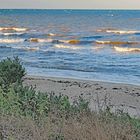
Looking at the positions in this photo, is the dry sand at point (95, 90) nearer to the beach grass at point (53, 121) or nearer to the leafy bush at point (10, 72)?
the leafy bush at point (10, 72)

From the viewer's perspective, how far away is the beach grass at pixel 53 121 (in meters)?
5.94

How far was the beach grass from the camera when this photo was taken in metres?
5.94

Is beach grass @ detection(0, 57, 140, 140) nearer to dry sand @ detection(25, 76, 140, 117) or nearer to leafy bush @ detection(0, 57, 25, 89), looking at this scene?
leafy bush @ detection(0, 57, 25, 89)

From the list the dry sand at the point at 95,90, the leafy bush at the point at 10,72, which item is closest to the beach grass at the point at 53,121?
the leafy bush at the point at 10,72

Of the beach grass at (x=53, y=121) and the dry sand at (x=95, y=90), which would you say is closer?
A: the beach grass at (x=53, y=121)

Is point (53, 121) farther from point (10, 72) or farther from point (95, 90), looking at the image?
point (95, 90)

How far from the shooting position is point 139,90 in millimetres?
18047

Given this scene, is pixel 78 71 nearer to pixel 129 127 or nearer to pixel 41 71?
pixel 41 71

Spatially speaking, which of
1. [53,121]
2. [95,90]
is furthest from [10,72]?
[95,90]

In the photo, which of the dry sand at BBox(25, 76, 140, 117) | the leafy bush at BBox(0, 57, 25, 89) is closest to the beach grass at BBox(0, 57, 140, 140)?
the leafy bush at BBox(0, 57, 25, 89)

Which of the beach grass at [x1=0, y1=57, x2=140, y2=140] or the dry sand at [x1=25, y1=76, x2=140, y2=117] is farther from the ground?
the beach grass at [x1=0, y1=57, x2=140, y2=140]

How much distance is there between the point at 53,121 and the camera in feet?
22.4

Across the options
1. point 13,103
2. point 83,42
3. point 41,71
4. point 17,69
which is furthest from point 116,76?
point 83,42

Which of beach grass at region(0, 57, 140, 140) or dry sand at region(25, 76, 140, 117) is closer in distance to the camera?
beach grass at region(0, 57, 140, 140)
